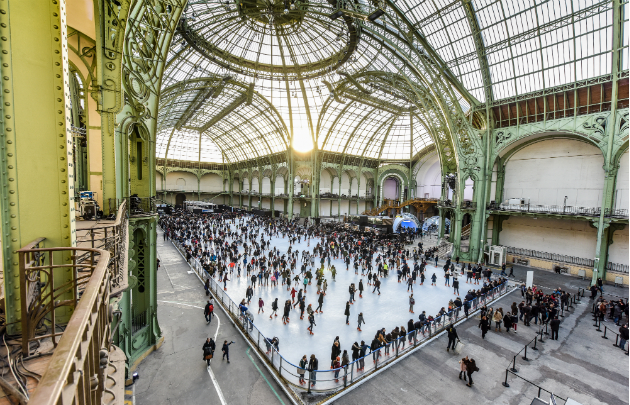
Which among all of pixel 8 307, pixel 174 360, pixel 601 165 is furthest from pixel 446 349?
pixel 601 165

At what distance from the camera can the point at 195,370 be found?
9.96 m

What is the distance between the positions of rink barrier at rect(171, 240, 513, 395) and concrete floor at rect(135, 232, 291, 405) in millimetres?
430

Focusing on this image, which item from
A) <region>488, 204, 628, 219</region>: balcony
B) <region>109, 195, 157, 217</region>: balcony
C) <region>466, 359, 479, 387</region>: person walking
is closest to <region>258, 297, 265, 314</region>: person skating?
<region>109, 195, 157, 217</region>: balcony

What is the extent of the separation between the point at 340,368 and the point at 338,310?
5.81 metres

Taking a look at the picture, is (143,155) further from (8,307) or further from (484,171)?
(484,171)

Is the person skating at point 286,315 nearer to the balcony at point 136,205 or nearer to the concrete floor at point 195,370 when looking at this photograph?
the concrete floor at point 195,370

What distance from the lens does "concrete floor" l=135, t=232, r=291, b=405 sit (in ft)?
28.6

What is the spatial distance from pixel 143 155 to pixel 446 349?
13.8 m

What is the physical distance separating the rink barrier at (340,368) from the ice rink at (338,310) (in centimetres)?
59

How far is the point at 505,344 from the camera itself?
39.3 feet

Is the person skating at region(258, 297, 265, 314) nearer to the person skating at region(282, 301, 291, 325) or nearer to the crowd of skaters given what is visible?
the crowd of skaters

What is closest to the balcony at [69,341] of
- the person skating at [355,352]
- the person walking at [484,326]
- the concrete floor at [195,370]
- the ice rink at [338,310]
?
the concrete floor at [195,370]

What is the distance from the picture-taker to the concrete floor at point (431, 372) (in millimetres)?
8805

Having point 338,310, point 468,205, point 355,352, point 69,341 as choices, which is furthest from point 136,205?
point 468,205
